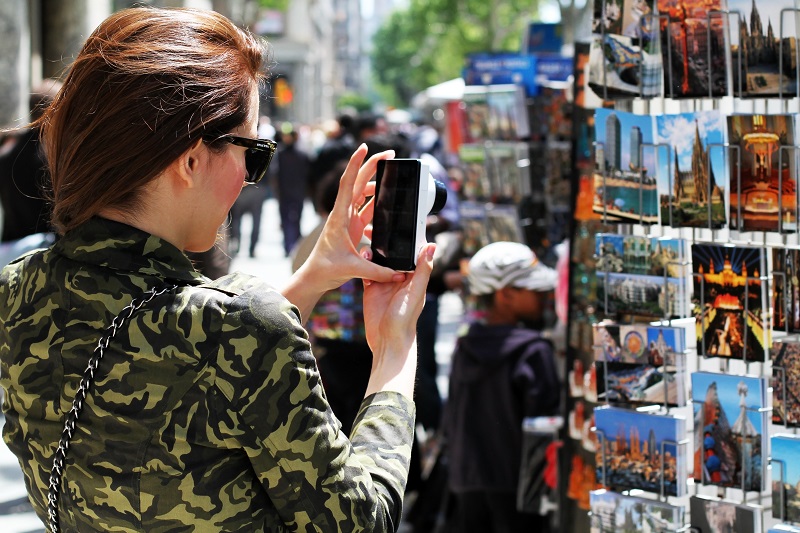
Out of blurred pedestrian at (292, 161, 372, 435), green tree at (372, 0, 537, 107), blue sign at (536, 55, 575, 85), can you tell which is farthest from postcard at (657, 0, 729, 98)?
green tree at (372, 0, 537, 107)

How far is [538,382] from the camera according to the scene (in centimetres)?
515

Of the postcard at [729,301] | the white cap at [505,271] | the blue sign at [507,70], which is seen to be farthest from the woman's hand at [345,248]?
the blue sign at [507,70]

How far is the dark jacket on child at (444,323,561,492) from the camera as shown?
515 centimetres

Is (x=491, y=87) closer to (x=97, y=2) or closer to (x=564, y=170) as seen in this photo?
(x=564, y=170)

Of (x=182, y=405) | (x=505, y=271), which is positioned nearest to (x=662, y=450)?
(x=182, y=405)

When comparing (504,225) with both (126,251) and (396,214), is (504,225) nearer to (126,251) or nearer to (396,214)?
(396,214)

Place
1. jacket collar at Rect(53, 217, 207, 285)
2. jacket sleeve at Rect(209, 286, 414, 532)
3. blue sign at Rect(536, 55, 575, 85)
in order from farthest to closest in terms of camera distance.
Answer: blue sign at Rect(536, 55, 575, 85)
jacket collar at Rect(53, 217, 207, 285)
jacket sleeve at Rect(209, 286, 414, 532)

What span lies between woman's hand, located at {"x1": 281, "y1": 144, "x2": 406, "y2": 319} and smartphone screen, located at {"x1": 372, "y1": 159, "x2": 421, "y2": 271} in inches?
1.1

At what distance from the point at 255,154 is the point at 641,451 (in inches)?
50.9

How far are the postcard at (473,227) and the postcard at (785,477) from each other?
486 cm

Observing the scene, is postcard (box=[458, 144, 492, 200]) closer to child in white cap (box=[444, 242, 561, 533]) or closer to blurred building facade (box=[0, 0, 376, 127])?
blurred building facade (box=[0, 0, 376, 127])

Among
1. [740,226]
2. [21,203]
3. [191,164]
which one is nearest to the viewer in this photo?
[191,164]

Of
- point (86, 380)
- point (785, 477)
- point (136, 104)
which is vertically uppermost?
point (136, 104)

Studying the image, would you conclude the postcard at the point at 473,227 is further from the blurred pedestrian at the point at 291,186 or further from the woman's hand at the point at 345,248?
the blurred pedestrian at the point at 291,186
